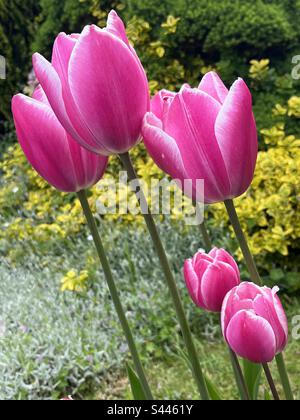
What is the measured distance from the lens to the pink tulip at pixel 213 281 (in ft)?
2.18

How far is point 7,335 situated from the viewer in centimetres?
292

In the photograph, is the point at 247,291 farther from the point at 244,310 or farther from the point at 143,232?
the point at 143,232

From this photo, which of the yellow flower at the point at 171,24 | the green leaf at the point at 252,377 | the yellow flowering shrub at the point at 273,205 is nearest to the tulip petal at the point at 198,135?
the green leaf at the point at 252,377

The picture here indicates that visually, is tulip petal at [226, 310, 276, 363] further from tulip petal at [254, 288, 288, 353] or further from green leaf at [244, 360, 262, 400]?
green leaf at [244, 360, 262, 400]

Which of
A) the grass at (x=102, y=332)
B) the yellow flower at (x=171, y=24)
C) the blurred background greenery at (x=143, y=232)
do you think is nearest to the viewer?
the grass at (x=102, y=332)

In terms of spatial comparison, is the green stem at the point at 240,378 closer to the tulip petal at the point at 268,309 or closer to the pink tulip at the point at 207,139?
the tulip petal at the point at 268,309

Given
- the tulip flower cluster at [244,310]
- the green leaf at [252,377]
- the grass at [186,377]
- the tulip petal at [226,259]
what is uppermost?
the tulip flower cluster at [244,310]

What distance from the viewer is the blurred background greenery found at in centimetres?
273

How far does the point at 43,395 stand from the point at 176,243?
103 centimetres

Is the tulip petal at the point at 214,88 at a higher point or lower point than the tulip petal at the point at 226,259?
higher

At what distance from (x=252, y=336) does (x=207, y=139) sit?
0.18 meters

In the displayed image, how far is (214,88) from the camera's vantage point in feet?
2.01

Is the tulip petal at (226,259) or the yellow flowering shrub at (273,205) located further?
the yellow flowering shrub at (273,205)

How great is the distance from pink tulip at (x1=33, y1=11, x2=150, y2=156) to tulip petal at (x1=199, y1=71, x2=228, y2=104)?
75 mm
